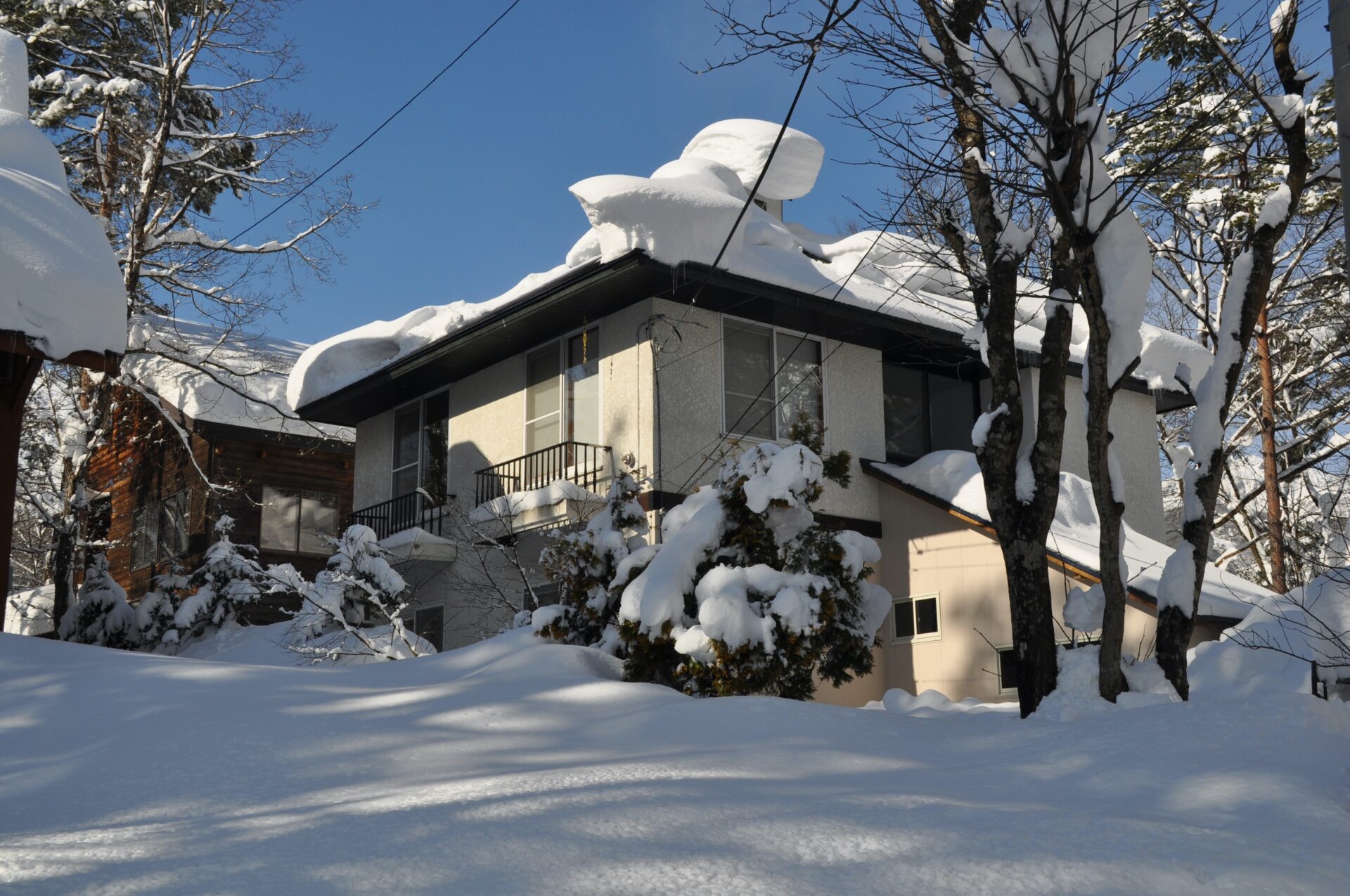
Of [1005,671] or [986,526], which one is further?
[1005,671]

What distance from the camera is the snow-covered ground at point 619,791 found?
358 cm

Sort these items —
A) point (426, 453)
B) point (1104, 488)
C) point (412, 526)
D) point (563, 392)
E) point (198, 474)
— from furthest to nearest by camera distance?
point (198, 474), point (426, 453), point (412, 526), point (563, 392), point (1104, 488)

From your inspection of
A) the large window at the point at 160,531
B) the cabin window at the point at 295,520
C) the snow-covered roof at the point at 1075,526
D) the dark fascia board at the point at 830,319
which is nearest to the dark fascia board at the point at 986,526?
the snow-covered roof at the point at 1075,526

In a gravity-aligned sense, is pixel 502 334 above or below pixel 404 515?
above

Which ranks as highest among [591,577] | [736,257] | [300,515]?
[736,257]

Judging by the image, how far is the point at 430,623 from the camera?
58.6 ft

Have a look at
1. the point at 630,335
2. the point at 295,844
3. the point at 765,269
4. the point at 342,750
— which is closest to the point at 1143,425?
the point at 765,269

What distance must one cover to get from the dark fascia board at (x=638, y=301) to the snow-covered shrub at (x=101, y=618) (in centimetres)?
467

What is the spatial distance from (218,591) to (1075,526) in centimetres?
1224

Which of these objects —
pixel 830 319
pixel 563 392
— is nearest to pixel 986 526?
pixel 830 319

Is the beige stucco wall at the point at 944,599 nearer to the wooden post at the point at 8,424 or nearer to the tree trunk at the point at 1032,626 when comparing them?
the tree trunk at the point at 1032,626

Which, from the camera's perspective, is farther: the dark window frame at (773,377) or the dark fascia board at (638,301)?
the dark window frame at (773,377)

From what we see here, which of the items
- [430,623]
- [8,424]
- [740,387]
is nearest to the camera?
[8,424]

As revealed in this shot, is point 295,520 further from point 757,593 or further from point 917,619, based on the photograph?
point 757,593
